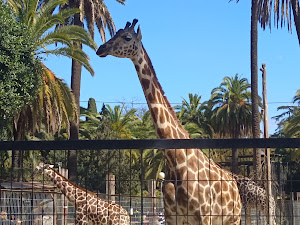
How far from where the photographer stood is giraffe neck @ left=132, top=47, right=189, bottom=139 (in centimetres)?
954

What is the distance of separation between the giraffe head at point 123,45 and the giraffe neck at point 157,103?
147 mm

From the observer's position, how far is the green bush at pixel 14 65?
17.6 meters

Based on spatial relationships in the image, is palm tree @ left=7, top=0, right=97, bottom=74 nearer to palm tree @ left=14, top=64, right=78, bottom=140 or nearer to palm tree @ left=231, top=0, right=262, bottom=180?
palm tree @ left=14, top=64, right=78, bottom=140

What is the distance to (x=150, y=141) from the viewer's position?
757 cm

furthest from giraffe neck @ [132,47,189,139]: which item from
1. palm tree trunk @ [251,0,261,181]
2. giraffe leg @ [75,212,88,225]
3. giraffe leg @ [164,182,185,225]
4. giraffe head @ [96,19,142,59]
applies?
palm tree trunk @ [251,0,261,181]

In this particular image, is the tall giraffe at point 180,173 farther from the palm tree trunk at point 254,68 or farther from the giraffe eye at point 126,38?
the palm tree trunk at point 254,68

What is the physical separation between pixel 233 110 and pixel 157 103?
38.5m

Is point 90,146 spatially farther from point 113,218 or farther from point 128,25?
point 113,218

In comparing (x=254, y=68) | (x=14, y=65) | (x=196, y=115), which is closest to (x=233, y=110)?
Result: (x=196, y=115)

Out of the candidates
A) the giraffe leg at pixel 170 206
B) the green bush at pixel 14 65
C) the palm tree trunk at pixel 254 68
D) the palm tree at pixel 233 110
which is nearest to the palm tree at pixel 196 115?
the palm tree at pixel 233 110

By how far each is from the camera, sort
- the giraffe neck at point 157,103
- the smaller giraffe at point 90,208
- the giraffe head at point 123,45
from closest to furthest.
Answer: the giraffe neck at point 157,103 < the giraffe head at point 123,45 < the smaller giraffe at point 90,208

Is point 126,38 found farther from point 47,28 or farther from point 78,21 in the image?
point 78,21

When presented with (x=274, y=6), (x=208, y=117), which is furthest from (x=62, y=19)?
(x=208, y=117)

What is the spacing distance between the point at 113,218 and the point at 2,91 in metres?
5.62
